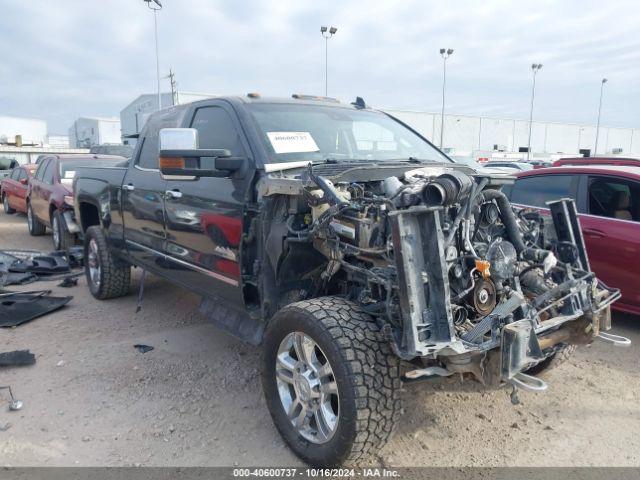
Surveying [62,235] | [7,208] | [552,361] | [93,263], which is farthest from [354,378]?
[7,208]

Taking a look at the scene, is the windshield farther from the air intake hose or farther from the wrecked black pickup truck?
the air intake hose

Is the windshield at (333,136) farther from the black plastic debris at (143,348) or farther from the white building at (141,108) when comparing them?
the white building at (141,108)

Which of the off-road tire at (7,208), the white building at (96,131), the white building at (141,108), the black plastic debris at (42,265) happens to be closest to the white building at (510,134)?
the white building at (141,108)

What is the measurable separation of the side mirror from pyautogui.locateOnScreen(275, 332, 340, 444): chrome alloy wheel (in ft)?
4.19

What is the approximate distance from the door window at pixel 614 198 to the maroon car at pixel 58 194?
254 inches

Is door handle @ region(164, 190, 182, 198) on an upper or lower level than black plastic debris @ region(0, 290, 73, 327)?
upper

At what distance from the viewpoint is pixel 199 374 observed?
13.5 feet

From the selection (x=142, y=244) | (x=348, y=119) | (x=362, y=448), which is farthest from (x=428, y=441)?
(x=142, y=244)

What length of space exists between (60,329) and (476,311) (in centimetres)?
416

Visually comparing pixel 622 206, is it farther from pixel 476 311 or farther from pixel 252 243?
pixel 252 243

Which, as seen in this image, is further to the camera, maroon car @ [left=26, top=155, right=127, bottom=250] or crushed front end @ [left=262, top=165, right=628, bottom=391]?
maroon car @ [left=26, top=155, right=127, bottom=250]

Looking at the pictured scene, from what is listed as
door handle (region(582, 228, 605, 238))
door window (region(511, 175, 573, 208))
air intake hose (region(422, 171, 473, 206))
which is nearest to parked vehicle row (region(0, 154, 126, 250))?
door window (region(511, 175, 573, 208))

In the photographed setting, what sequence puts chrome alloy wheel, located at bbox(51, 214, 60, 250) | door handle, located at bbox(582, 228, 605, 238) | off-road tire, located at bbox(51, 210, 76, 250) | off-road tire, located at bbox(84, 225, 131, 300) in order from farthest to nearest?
chrome alloy wheel, located at bbox(51, 214, 60, 250)
off-road tire, located at bbox(51, 210, 76, 250)
off-road tire, located at bbox(84, 225, 131, 300)
door handle, located at bbox(582, 228, 605, 238)

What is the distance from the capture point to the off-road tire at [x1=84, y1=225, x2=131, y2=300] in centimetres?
600
